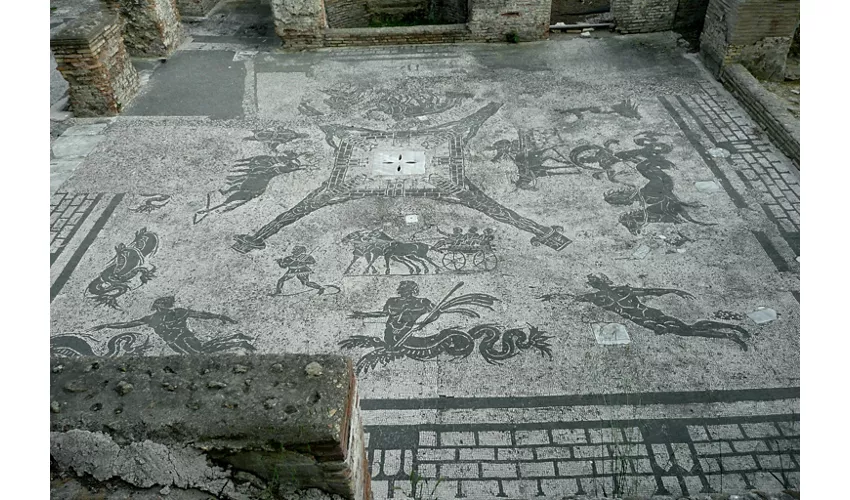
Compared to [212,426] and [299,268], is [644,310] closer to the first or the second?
[299,268]

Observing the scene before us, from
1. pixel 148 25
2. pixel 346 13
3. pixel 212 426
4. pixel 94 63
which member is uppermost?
pixel 212 426

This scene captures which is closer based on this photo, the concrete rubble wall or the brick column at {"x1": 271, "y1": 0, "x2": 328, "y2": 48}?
the concrete rubble wall

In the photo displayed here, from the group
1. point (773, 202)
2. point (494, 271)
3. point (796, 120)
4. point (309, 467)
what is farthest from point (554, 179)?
point (309, 467)

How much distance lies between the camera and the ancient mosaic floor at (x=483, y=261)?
3.24 meters

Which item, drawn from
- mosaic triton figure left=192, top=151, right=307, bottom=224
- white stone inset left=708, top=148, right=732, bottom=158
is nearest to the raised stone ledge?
white stone inset left=708, top=148, right=732, bottom=158

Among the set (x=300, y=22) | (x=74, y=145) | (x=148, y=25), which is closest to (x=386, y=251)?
(x=74, y=145)

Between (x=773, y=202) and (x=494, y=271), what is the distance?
8.01 feet

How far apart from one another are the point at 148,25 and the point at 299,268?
5.04 m

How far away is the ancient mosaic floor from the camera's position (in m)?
3.24

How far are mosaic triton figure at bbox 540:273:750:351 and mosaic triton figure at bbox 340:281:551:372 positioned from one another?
43cm

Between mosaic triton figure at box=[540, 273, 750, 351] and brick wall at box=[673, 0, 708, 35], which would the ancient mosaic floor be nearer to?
mosaic triton figure at box=[540, 273, 750, 351]

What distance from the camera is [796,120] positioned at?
18.4 feet

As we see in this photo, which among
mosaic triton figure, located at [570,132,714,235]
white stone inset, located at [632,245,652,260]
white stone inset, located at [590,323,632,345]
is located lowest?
mosaic triton figure, located at [570,132,714,235]

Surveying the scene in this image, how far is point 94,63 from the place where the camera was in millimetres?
6215
